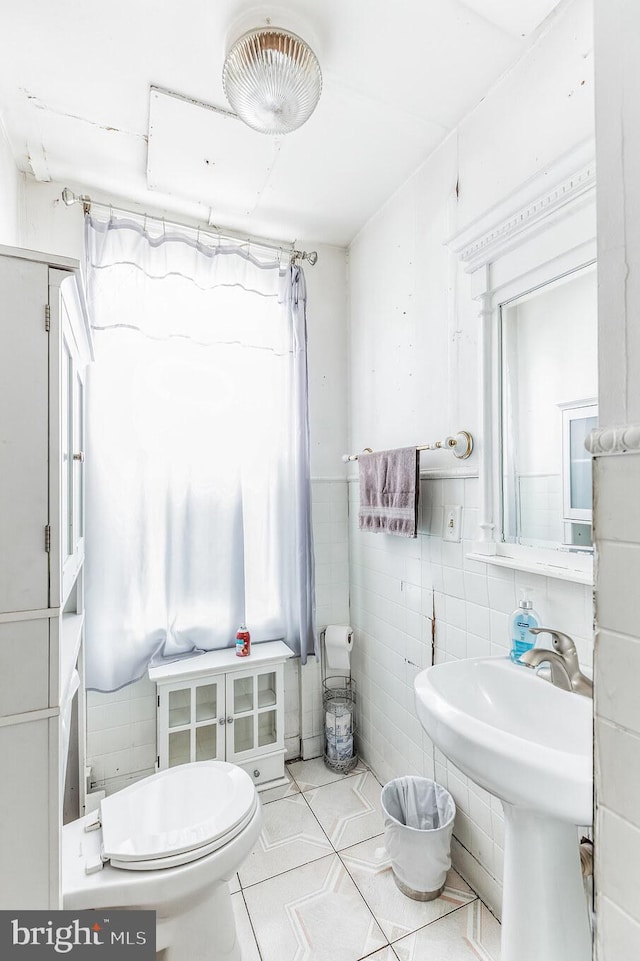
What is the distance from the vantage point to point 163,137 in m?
1.49

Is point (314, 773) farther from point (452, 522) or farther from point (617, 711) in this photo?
point (617, 711)

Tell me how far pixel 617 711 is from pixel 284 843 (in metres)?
1.67

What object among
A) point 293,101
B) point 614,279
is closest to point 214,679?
point 614,279

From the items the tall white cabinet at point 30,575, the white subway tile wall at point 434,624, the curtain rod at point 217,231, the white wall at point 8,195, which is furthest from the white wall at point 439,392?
the white wall at point 8,195

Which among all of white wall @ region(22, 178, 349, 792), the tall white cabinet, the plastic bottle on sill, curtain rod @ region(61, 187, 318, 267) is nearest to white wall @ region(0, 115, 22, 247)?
curtain rod @ region(61, 187, 318, 267)

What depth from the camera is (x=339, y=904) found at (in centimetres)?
137

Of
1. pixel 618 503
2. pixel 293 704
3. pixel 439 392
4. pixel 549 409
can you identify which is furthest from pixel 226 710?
pixel 618 503

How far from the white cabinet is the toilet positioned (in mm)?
490

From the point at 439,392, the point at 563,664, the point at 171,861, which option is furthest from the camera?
the point at 439,392

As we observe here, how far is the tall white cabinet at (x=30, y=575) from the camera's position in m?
0.85

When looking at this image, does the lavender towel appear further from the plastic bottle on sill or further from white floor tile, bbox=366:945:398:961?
white floor tile, bbox=366:945:398:961

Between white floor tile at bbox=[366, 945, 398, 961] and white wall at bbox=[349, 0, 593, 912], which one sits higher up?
white wall at bbox=[349, 0, 593, 912]

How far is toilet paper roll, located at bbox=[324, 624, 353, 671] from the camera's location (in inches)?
82.7

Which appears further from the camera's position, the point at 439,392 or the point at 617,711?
the point at 439,392
